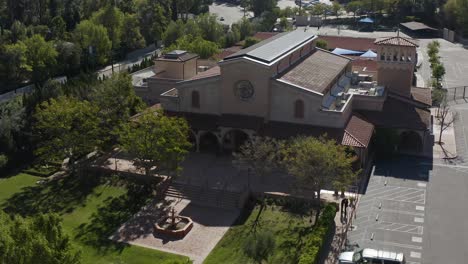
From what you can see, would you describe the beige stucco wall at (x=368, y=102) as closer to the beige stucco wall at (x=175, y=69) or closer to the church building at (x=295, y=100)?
the church building at (x=295, y=100)

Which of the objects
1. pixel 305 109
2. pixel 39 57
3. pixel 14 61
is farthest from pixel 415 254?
pixel 39 57

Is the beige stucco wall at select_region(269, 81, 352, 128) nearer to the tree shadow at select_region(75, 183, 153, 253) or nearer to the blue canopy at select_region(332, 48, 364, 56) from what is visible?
the tree shadow at select_region(75, 183, 153, 253)

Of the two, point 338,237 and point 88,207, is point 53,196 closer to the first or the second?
point 88,207

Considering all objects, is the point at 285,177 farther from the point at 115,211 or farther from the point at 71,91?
the point at 71,91

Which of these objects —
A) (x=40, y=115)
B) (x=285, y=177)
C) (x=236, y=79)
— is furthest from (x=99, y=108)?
(x=285, y=177)

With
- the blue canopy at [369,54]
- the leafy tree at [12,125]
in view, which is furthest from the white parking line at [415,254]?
the blue canopy at [369,54]

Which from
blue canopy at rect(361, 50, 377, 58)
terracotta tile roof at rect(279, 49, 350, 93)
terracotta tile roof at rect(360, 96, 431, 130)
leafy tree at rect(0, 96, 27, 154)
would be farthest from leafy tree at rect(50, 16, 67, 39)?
terracotta tile roof at rect(360, 96, 431, 130)

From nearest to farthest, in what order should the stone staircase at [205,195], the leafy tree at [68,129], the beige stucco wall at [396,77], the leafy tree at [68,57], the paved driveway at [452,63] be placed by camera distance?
the stone staircase at [205,195]
the leafy tree at [68,129]
the beige stucco wall at [396,77]
the leafy tree at [68,57]
the paved driveway at [452,63]
